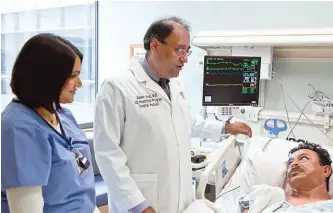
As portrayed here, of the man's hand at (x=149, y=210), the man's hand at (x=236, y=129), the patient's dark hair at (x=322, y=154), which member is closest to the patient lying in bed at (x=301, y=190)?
the patient's dark hair at (x=322, y=154)

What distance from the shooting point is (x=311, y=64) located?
8.30 feet

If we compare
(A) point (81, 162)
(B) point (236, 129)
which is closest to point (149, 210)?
(A) point (81, 162)

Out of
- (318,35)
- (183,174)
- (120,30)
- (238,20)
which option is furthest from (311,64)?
(120,30)

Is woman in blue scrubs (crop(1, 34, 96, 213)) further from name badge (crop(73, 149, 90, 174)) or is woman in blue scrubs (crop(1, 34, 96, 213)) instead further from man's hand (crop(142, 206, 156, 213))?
man's hand (crop(142, 206, 156, 213))

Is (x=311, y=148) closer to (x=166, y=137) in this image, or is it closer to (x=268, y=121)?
(x=268, y=121)

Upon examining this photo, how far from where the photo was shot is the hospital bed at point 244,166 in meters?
1.96

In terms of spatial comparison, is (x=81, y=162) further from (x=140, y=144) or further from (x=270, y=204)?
(x=270, y=204)

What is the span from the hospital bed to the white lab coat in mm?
313

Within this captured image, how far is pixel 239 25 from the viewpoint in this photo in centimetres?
290

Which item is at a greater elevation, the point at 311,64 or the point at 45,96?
the point at 311,64

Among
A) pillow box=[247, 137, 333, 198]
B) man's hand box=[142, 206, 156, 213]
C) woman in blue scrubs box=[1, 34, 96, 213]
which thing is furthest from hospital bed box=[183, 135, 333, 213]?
woman in blue scrubs box=[1, 34, 96, 213]

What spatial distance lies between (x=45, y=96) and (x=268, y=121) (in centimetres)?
194

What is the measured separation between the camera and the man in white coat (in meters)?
1.44

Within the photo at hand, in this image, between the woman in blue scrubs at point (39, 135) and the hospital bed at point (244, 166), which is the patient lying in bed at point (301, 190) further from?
the woman in blue scrubs at point (39, 135)
